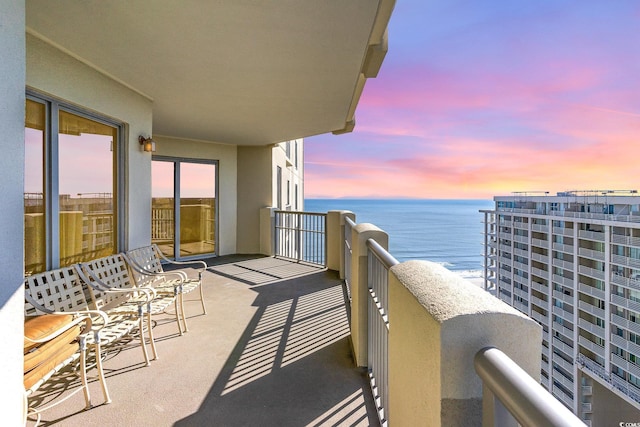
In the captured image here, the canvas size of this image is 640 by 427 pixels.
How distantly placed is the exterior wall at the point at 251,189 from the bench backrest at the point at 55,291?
495 cm

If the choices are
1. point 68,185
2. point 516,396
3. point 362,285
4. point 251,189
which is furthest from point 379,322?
point 251,189

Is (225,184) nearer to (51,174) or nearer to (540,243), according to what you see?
(51,174)

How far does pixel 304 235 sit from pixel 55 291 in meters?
5.03

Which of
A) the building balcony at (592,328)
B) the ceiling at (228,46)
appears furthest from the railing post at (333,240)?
the building balcony at (592,328)

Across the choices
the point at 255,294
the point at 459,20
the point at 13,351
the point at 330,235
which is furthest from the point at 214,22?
the point at 459,20

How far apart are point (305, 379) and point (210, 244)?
576 centimetres

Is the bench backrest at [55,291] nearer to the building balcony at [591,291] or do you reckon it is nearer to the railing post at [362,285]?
the railing post at [362,285]

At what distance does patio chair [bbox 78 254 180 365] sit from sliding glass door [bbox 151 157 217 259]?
3363 mm

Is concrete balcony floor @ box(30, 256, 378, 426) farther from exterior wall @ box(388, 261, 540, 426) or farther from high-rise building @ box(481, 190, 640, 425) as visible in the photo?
high-rise building @ box(481, 190, 640, 425)

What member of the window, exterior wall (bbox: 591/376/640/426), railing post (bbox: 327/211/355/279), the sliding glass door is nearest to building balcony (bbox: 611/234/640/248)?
exterior wall (bbox: 591/376/640/426)

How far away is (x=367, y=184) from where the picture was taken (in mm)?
36219

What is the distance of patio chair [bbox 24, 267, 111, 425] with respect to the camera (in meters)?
1.70

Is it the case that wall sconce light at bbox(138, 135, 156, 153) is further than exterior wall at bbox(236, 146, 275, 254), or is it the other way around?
exterior wall at bbox(236, 146, 275, 254)

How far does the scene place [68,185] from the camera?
327 cm
